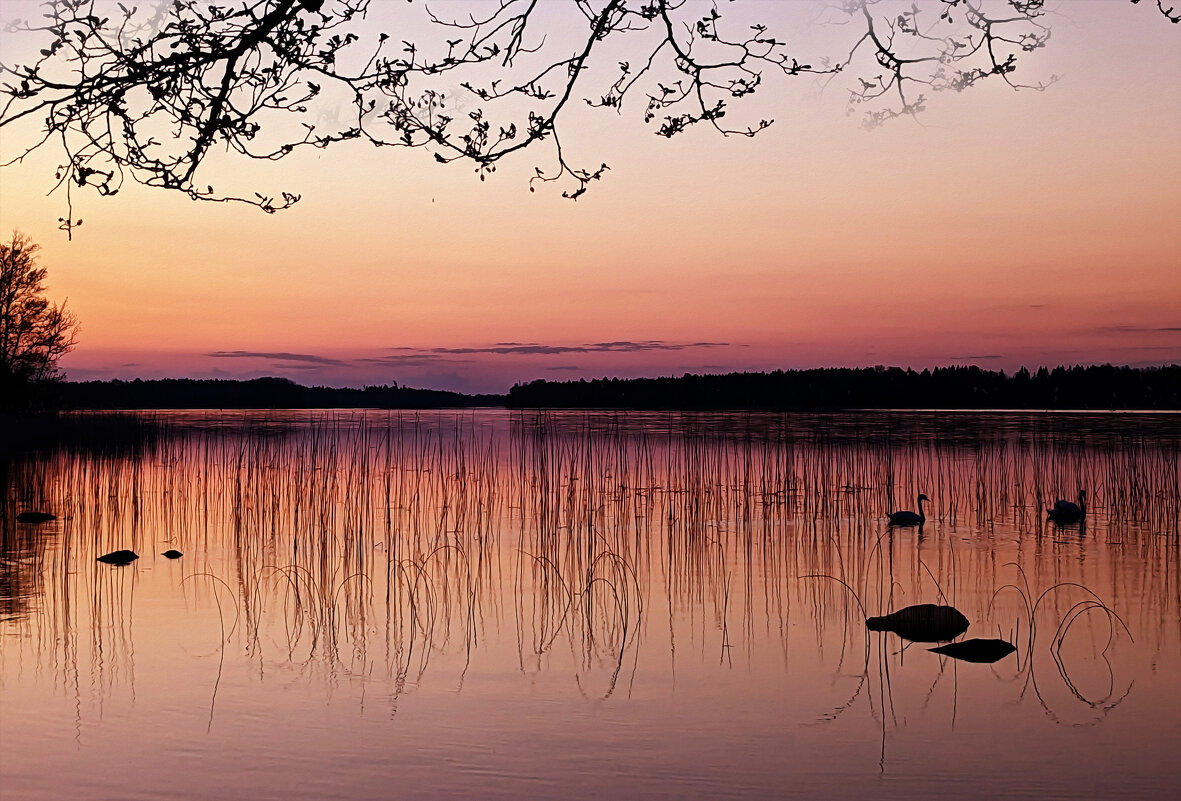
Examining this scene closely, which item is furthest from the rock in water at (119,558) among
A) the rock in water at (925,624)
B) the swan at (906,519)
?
the swan at (906,519)

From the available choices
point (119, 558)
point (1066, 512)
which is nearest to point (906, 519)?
point (1066, 512)

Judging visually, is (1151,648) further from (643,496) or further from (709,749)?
(643,496)

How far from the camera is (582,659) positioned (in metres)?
7.35

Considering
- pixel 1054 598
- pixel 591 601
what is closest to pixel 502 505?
pixel 591 601

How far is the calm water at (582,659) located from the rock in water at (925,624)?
129mm

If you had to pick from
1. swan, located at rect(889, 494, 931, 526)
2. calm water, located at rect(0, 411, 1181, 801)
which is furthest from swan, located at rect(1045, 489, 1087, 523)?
swan, located at rect(889, 494, 931, 526)

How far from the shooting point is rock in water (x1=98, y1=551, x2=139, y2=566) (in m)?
11.1

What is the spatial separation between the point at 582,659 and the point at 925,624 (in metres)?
2.62

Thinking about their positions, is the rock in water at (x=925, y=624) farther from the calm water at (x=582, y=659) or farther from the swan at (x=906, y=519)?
the swan at (x=906, y=519)

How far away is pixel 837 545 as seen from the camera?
11977mm

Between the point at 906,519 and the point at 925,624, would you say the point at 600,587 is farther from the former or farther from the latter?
the point at 906,519

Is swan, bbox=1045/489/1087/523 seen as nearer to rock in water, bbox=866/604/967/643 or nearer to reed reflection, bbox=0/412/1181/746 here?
reed reflection, bbox=0/412/1181/746

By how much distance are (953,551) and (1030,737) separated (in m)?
6.51

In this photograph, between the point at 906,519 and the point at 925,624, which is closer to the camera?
the point at 925,624
